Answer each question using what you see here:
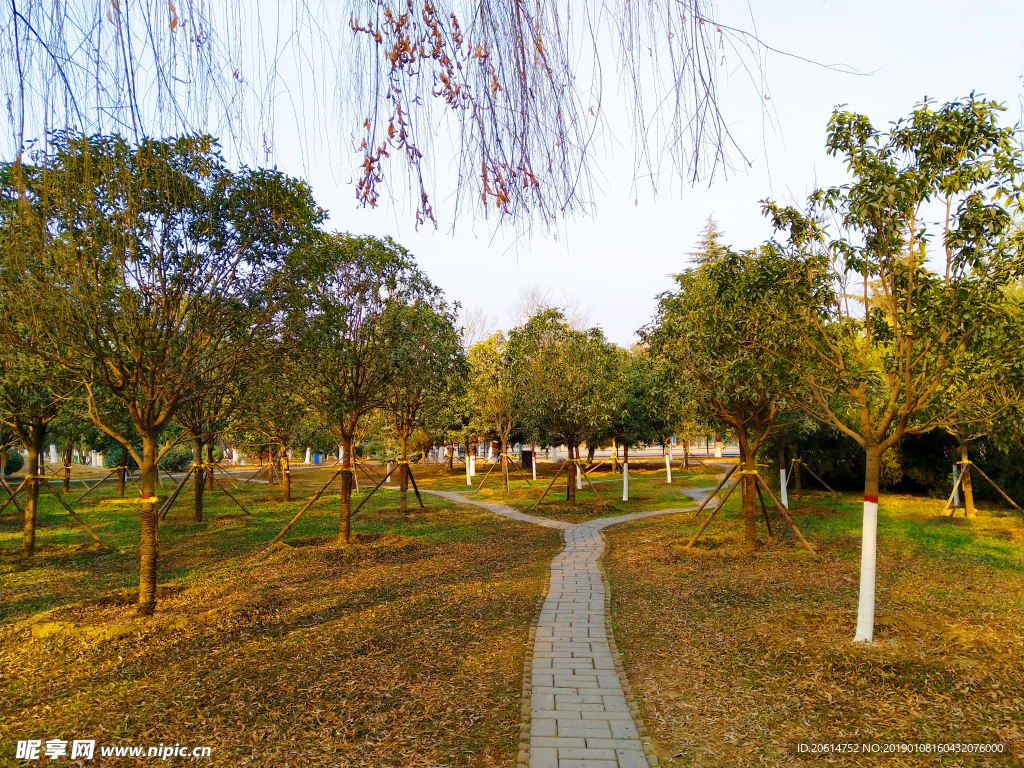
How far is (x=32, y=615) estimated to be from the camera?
7355 mm

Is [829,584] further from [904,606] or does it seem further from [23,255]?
[23,255]

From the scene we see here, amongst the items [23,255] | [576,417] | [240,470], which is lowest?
[240,470]

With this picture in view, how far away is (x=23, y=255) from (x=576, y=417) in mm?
13663

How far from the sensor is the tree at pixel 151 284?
6008mm

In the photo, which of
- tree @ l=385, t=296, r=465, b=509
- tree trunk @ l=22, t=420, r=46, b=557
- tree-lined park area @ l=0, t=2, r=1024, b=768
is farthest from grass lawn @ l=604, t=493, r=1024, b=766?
tree trunk @ l=22, t=420, r=46, b=557

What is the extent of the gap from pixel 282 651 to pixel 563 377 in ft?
42.8

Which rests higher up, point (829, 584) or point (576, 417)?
point (576, 417)

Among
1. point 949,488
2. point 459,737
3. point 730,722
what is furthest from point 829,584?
point 949,488

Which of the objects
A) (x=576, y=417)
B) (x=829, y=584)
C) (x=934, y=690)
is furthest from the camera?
(x=576, y=417)

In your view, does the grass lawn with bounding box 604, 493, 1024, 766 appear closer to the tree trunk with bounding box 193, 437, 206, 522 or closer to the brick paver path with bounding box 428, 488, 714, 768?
the brick paver path with bounding box 428, 488, 714, 768

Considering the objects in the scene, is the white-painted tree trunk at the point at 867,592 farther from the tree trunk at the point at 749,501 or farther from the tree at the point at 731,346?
the tree trunk at the point at 749,501

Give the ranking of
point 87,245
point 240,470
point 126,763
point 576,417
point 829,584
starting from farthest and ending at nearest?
point 240,470
point 576,417
point 829,584
point 87,245
point 126,763

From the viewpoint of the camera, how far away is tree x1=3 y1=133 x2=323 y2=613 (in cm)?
601

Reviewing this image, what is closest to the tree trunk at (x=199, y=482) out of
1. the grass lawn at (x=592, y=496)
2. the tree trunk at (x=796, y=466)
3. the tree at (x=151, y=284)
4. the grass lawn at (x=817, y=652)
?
the grass lawn at (x=592, y=496)
